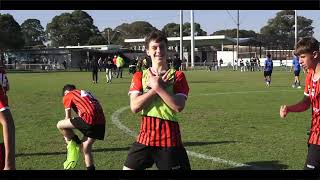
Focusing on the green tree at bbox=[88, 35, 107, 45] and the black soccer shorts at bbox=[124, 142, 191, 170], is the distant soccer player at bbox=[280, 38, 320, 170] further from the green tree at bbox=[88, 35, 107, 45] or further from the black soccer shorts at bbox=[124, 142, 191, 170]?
the green tree at bbox=[88, 35, 107, 45]

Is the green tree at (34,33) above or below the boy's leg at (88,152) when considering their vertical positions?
above

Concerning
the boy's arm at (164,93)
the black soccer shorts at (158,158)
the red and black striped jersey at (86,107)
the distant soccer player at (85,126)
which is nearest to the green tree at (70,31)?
the red and black striped jersey at (86,107)

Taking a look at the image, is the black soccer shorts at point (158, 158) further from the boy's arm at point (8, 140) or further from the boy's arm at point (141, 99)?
the boy's arm at point (8, 140)

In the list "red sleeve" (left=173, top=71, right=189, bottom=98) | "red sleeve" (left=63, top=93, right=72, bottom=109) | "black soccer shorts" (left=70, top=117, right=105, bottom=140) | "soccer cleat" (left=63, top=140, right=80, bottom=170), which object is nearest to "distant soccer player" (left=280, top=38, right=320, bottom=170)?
"red sleeve" (left=173, top=71, right=189, bottom=98)

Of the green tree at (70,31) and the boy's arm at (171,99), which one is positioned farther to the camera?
the green tree at (70,31)

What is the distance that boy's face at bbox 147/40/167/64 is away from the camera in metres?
4.38

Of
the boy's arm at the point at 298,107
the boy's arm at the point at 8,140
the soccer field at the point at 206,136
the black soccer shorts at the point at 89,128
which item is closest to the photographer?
the boy's arm at the point at 8,140

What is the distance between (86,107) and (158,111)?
2811 mm

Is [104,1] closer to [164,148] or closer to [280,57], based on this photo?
[164,148]

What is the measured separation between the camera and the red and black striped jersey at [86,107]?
23.3ft

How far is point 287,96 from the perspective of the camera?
19.9 metres

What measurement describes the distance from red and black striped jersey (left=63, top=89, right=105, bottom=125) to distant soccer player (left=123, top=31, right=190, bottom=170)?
2461mm

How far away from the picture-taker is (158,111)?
14.9 ft
